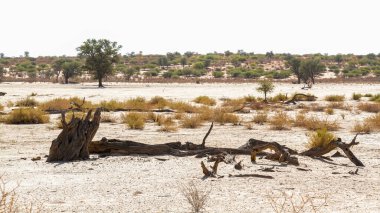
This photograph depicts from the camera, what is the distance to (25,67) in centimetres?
8038

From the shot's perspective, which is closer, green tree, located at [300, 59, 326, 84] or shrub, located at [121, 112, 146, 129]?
shrub, located at [121, 112, 146, 129]

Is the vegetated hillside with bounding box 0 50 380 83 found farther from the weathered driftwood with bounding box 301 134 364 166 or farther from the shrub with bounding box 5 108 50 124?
the weathered driftwood with bounding box 301 134 364 166

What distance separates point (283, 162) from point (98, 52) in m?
40.2

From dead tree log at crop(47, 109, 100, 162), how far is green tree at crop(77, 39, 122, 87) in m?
38.1

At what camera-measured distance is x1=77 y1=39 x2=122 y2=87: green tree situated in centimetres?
4956

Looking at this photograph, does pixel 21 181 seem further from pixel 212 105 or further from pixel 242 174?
pixel 212 105

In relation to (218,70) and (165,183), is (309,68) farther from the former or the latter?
(165,183)

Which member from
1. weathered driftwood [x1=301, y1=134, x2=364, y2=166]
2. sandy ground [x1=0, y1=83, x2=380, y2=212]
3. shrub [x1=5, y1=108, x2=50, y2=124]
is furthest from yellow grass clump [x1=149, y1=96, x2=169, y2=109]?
weathered driftwood [x1=301, y1=134, x2=364, y2=166]

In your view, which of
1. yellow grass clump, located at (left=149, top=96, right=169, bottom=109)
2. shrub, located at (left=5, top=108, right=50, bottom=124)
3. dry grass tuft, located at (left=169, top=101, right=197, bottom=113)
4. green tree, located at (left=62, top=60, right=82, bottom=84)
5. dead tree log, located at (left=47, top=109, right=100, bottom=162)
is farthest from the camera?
green tree, located at (left=62, top=60, right=82, bottom=84)

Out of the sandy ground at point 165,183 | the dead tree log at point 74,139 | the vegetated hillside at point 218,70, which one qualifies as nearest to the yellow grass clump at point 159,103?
the sandy ground at point 165,183

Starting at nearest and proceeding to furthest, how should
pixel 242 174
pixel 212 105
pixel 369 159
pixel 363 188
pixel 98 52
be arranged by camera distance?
pixel 363 188, pixel 242 174, pixel 369 159, pixel 212 105, pixel 98 52

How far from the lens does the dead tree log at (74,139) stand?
11539 mm

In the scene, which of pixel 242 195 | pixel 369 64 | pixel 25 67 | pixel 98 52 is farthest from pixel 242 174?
pixel 369 64

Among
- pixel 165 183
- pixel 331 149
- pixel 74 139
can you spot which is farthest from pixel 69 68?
pixel 165 183
